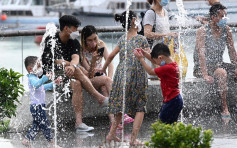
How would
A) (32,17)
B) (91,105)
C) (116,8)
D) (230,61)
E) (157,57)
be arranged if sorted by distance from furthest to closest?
(32,17)
(116,8)
(230,61)
(91,105)
(157,57)

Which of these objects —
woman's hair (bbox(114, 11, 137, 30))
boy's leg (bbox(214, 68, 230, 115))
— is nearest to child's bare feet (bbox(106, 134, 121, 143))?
woman's hair (bbox(114, 11, 137, 30))

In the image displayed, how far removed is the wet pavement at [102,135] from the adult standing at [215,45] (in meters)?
0.70

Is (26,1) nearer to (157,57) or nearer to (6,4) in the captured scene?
(6,4)

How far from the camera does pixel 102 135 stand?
653 cm

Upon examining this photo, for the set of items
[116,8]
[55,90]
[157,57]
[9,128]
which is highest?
[116,8]

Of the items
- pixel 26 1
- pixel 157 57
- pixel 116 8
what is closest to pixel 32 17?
pixel 26 1

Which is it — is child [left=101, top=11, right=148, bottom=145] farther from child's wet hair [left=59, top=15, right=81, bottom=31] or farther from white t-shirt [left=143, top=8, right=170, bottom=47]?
white t-shirt [left=143, top=8, right=170, bottom=47]

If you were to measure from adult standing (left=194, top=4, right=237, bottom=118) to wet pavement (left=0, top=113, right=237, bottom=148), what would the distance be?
698 millimetres

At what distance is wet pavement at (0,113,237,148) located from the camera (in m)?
6.03

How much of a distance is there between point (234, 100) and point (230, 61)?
0.62 meters

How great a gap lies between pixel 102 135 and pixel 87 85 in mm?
755

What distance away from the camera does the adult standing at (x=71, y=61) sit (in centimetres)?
683

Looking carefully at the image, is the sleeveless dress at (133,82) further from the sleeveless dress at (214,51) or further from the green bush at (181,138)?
the green bush at (181,138)

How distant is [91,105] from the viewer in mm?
7418
